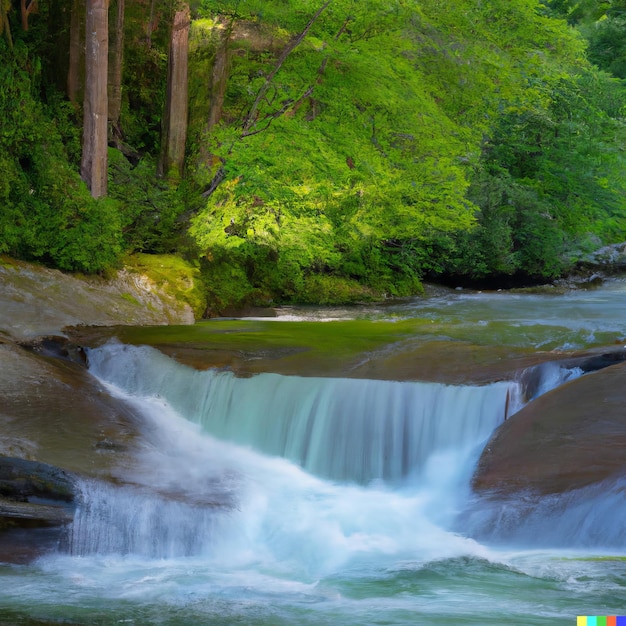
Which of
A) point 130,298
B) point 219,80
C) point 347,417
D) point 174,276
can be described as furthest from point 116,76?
point 347,417

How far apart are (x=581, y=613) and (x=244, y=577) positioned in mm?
2619

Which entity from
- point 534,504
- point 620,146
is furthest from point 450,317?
point 620,146

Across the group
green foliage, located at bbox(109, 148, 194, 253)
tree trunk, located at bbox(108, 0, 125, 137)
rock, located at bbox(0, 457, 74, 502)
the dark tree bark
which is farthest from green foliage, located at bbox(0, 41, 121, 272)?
rock, located at bbox(0, 457, 74, 502)

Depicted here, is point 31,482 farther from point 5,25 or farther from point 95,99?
point 5,25

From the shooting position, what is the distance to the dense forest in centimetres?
1444

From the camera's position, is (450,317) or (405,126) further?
(405,126)

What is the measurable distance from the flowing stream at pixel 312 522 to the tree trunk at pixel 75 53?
24.3 ft

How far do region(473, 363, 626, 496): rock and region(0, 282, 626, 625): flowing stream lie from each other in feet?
0.77

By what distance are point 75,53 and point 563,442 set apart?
41.1 feet

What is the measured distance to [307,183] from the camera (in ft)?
53.1

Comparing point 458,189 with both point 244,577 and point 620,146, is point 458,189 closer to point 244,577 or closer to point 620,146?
point 620,146

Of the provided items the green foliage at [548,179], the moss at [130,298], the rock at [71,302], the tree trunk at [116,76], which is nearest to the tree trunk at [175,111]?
the tree trunk at [116,76]

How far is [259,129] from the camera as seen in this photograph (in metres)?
16.3

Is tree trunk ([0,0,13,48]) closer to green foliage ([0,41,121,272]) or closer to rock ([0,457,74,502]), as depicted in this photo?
green foliage ([0,41,121,272])
